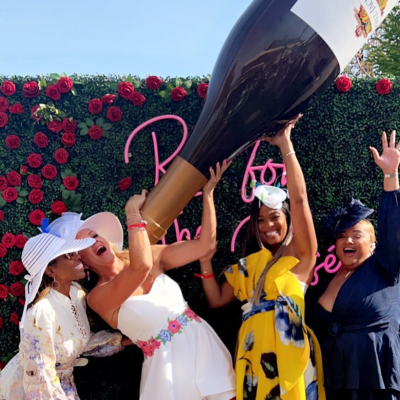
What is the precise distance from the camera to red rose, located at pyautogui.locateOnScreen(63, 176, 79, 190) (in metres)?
2.91

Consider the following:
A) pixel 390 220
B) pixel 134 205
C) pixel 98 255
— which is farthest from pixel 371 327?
pixel 98 255

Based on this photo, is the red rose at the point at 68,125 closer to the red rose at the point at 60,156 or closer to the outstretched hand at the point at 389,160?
the red rose at the point at 60,156

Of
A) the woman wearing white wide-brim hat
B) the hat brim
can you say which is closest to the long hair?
the hat brim

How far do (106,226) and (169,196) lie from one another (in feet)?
1.36

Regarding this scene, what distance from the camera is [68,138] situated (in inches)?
114

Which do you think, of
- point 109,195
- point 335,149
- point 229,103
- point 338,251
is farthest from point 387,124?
point 109,195

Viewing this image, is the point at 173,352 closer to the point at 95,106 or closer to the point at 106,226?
the point at 106,226

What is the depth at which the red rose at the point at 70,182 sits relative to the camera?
2.91 m

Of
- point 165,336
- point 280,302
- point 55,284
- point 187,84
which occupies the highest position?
point 187,84

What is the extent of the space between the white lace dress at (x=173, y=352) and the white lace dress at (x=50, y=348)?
0.77 feet

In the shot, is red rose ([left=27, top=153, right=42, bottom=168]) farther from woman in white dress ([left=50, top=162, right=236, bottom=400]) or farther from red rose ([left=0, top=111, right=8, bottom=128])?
woman in white dress ([left=50, top=162, right=236, bottom=400])

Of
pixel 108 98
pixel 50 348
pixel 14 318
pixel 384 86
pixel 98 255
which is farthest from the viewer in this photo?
pixel 384 86

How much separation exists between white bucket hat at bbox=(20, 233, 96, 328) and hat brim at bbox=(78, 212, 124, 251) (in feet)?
0.75

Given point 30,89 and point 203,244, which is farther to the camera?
point 30,89
